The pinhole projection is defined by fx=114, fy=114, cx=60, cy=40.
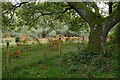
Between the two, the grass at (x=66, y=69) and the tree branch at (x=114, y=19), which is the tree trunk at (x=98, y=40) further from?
the grass at (x=66, y=69)

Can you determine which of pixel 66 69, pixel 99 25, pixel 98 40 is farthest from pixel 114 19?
pixel 66 69

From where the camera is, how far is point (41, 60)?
577 cm

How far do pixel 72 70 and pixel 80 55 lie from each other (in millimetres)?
1317

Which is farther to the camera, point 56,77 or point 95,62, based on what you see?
point 95,62

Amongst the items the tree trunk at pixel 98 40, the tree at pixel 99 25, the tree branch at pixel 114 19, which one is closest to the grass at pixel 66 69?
the tree trunk at pixel 98 40

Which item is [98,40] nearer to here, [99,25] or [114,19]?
[99,25]

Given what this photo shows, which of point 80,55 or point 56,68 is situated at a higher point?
point 80,55

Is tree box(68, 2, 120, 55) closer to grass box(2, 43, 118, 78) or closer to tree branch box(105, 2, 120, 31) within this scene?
tree branch box(105, 2, 120, 31)

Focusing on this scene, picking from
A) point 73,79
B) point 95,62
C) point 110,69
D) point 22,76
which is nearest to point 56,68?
point 73,79

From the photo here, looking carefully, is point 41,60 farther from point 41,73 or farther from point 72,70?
point 72,70

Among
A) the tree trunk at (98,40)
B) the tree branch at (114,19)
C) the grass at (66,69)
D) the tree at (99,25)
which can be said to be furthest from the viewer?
the tree trunk at (98,40)

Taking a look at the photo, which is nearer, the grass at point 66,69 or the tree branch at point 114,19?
the grass at point 66,69

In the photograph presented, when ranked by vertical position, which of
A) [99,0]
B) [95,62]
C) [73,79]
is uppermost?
[99,0]

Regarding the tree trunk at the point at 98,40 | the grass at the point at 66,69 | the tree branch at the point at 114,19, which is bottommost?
the grass at the point at 66,69
